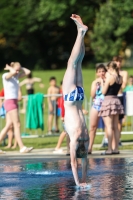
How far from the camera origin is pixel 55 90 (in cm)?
2425

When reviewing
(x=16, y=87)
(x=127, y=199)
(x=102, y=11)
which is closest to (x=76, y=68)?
(x=127, y=199)

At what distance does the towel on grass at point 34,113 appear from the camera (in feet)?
68.4

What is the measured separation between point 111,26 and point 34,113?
37.8m

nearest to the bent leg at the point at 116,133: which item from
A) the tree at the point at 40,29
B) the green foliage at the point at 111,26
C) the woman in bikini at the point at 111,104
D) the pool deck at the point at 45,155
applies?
the woman in bikini at the point at 111,104

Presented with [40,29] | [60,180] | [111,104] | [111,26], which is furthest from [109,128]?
[40,29]

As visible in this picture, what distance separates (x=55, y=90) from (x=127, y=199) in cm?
1517

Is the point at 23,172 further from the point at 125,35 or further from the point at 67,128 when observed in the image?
the point at 125,35

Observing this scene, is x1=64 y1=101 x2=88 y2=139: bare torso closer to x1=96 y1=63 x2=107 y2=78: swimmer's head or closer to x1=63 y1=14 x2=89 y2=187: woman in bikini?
x1=63 y1=14 x2=89 y2=187: woman in bikini

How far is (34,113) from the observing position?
20953mm

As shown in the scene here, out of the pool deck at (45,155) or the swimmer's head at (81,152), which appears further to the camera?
the pool deck at (45,155)

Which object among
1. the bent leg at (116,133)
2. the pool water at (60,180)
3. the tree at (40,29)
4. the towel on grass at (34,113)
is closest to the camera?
the pool water at (60,180)

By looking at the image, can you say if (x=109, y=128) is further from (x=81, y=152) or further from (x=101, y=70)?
(x=81, y=152)

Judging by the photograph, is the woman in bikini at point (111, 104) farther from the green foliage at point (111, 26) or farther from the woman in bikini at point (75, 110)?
the green foliage at point (111, 26)

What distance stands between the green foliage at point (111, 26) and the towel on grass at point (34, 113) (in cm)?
3650
